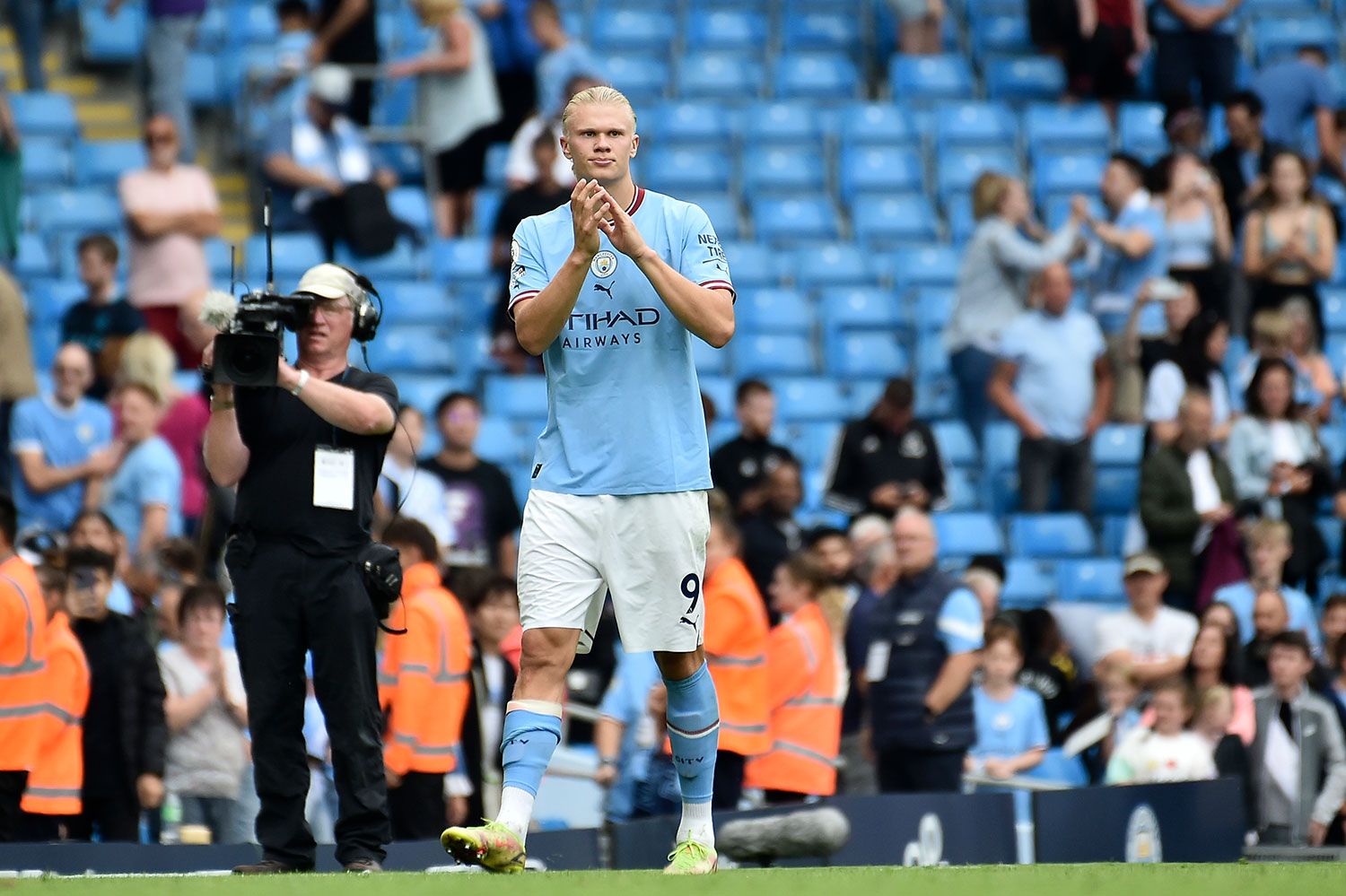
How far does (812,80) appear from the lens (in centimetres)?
1655

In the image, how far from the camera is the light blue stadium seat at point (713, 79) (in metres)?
16.3

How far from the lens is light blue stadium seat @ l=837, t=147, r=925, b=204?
15.7 meters

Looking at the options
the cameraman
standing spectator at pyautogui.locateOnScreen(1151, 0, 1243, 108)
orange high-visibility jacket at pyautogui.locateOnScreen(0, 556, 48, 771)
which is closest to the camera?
the cameraman

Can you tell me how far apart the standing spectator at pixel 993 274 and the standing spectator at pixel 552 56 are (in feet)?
9.69

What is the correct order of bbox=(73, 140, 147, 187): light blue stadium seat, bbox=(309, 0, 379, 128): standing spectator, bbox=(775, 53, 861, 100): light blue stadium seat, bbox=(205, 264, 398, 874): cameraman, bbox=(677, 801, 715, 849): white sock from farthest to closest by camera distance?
bbox=(775, 53, 861, 100): light blue stadium seat, bbox=(309, 0, 379, 128): standing spectator, bbox=(73, 140, 147, 187): light blue stadium seat, bbox=(205, 264, 398, 874): cameraman, bbox=(677, 801, 715, 849): white sock

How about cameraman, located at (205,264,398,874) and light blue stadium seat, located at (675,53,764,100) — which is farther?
light blue stadium seat, located at (675,53,764,100)

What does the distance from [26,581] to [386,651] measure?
5.74ft

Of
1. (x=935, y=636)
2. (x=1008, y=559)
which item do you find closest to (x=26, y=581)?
(x=935, y=636)

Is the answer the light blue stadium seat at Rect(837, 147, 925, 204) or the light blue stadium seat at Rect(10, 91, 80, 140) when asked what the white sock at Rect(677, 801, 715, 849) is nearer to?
the light blue stadium seat at Rect(10, 91, 80, 140)

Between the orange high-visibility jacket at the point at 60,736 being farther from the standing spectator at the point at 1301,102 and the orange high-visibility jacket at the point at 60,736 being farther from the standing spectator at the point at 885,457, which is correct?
the standing spectator at the point at 1301,102

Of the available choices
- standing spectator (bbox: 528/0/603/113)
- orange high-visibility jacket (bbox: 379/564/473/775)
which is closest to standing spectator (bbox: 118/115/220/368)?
standing spectator (bbox: 528/0/603/113)

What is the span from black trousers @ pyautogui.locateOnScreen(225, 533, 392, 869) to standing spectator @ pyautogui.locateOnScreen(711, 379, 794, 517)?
5.46m

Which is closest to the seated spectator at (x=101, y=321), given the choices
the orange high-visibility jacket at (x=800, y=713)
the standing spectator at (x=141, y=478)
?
the standing spectator at (x=141, y=478)

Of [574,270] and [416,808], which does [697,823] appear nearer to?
[574,270]
